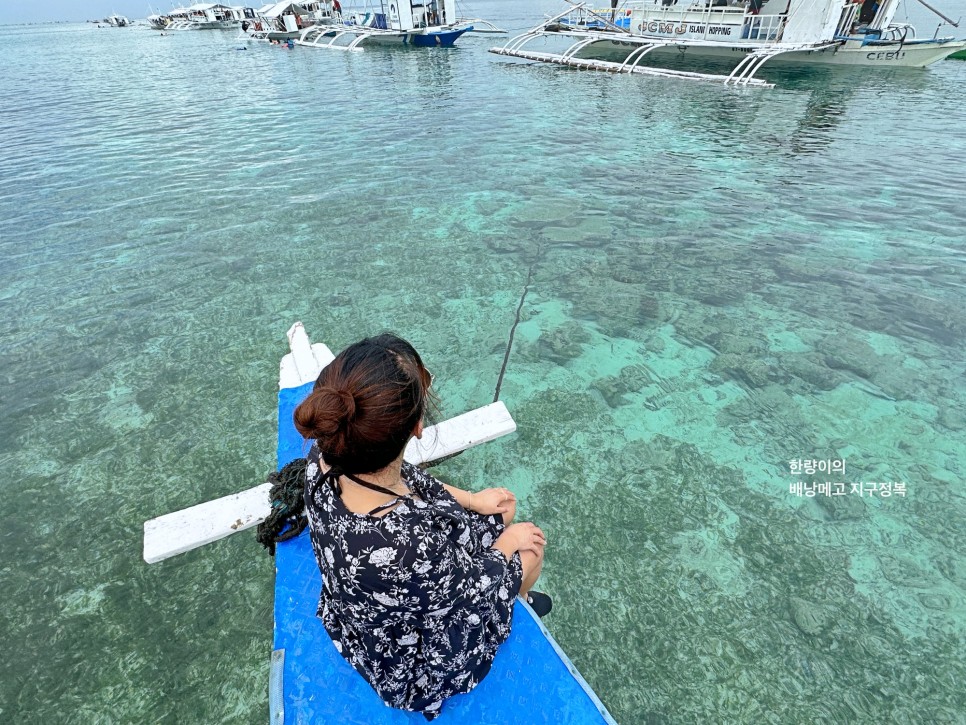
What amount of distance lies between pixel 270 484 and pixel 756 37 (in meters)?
34.3

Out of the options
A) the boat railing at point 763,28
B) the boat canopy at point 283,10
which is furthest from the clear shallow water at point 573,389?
the boat canopy at point 283,10

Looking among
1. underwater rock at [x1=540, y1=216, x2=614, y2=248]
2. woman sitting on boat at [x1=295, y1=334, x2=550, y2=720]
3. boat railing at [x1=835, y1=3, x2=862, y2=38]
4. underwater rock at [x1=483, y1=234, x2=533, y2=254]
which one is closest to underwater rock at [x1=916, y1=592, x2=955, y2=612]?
woman sitting on boat at [x1=295, y1=334, x2=550, y2=720]

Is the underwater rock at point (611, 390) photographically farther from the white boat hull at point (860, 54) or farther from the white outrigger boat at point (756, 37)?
the white boat hull at point (860, 54)

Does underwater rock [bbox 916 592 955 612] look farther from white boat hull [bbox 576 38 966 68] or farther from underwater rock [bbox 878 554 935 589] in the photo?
white boat hull [bbox 576 38 966 68]

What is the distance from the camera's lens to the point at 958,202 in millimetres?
9203

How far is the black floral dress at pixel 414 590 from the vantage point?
1.52 metres

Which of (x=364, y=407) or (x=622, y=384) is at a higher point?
(x=364, y=407)

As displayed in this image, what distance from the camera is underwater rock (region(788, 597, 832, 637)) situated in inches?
118

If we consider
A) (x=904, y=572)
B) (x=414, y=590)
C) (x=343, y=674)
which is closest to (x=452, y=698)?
(x=343, y=674)

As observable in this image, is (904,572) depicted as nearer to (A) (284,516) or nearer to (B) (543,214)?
(A) (284,516)

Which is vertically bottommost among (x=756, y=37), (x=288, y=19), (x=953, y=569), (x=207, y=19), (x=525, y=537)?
(x=953, y=569)

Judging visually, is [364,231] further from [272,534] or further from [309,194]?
[272,534]

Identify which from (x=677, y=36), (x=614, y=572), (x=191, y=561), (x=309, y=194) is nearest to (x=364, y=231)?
(x=309, y=194)

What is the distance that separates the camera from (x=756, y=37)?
26250mm
